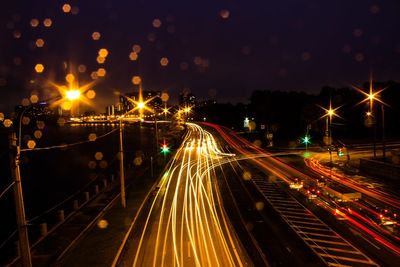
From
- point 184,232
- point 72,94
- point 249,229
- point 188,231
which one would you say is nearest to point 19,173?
point 72,94

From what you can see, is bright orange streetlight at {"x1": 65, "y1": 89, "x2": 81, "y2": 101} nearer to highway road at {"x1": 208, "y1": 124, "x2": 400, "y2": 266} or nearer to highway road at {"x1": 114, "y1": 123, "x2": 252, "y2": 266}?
highway road at {"x1": 114, "y1": 123, "x2": 252, "y2": 266}

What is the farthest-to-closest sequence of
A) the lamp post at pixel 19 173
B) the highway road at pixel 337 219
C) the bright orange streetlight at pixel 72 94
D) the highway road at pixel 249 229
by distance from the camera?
the highway road at pixel 337 219 → the highway road at pixel 249 229 → the lamp post at pixel 19 173 → the bright orange streetlight at pixel 72 94

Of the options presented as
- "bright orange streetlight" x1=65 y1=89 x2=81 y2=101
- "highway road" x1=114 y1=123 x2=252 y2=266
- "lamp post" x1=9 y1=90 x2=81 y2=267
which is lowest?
"highway road" x1=114 y1=123 x2=252 y2=266

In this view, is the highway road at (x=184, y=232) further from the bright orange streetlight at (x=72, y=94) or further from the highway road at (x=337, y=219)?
the bright orange streetlight at (x=72, y=94)

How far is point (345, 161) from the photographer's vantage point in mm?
51750

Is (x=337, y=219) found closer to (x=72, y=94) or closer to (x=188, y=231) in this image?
(x=188, y=231)

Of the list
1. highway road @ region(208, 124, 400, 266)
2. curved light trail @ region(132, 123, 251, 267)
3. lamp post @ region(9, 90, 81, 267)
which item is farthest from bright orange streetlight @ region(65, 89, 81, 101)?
highway road @ region(208, 124, 400, 266)

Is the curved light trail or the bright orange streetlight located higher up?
the bright orange streetlight

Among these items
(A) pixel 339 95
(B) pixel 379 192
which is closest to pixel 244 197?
(B) pixel 379 192

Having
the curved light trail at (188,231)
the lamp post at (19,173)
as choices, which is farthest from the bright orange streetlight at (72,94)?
the curved light trail at (188,231)

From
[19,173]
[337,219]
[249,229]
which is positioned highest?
[19,173]

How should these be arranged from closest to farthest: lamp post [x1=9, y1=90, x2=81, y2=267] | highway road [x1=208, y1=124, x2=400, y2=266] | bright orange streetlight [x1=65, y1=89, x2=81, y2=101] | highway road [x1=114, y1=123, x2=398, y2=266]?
1. bright orange streetlight [x1=65, y1=89, x2=81, y2=101]
2. lamp post [x1=9, y1=90, x2=81, y2=267]
3. highway road [x1=114, y1=123, x2=398, y2=266]
4. highway road [x1=208, y1=124, x2=400, y2=266]

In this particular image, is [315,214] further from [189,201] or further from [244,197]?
[189,201]

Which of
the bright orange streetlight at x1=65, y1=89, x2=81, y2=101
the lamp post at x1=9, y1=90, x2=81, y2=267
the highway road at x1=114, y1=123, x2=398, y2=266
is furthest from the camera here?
the highway road at x1=114, y1=123, x2=398, y2=266
